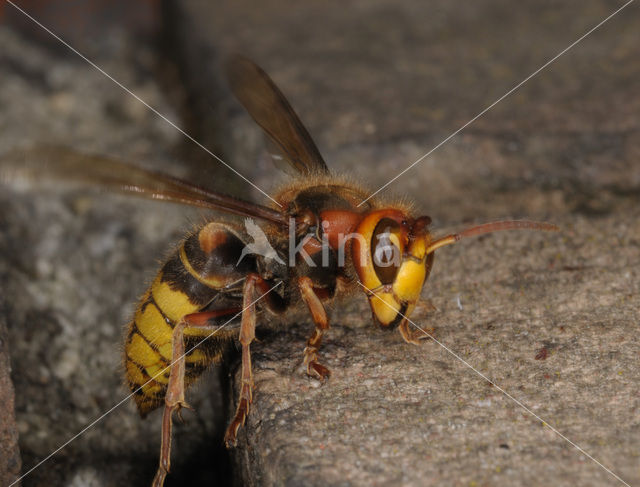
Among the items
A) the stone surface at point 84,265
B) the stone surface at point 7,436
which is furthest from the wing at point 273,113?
the stone surface at point 7,436

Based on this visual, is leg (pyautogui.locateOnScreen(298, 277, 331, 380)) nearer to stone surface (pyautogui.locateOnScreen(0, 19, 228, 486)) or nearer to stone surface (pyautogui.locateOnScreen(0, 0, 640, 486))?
stone surface (pyautogui.locateOnScreen(0, 0, 640, 486))

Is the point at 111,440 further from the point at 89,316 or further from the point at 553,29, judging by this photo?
the point at 553,29

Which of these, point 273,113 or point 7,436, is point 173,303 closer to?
point 7,436

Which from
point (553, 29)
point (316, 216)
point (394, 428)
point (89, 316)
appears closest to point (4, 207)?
point (89, 316)

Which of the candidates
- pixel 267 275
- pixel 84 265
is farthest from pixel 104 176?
pixel 84 265

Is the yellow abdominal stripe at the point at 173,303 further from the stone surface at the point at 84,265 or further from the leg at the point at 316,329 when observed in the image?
the leg at the point at 316,329
